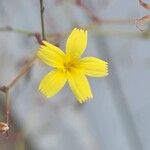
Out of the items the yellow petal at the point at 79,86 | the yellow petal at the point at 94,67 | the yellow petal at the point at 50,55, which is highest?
the yellow petal at the point at 50,55

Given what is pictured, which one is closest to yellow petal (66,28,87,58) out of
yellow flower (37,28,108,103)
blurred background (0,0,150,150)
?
yellow flower (37,28,108,103)

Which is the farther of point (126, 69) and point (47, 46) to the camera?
point (126, 69)

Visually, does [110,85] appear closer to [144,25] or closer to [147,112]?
[147,112]

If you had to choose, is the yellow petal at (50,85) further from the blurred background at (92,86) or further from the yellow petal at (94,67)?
the blurred background at (92,86)

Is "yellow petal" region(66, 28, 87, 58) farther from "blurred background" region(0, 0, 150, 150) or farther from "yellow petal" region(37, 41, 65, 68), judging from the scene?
"blurred background" region(0, 0, 150, 150)

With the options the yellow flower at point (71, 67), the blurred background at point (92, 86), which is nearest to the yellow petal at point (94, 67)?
the yellow flower at point (71, 67)

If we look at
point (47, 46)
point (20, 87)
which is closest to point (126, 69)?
point (20, 87)
